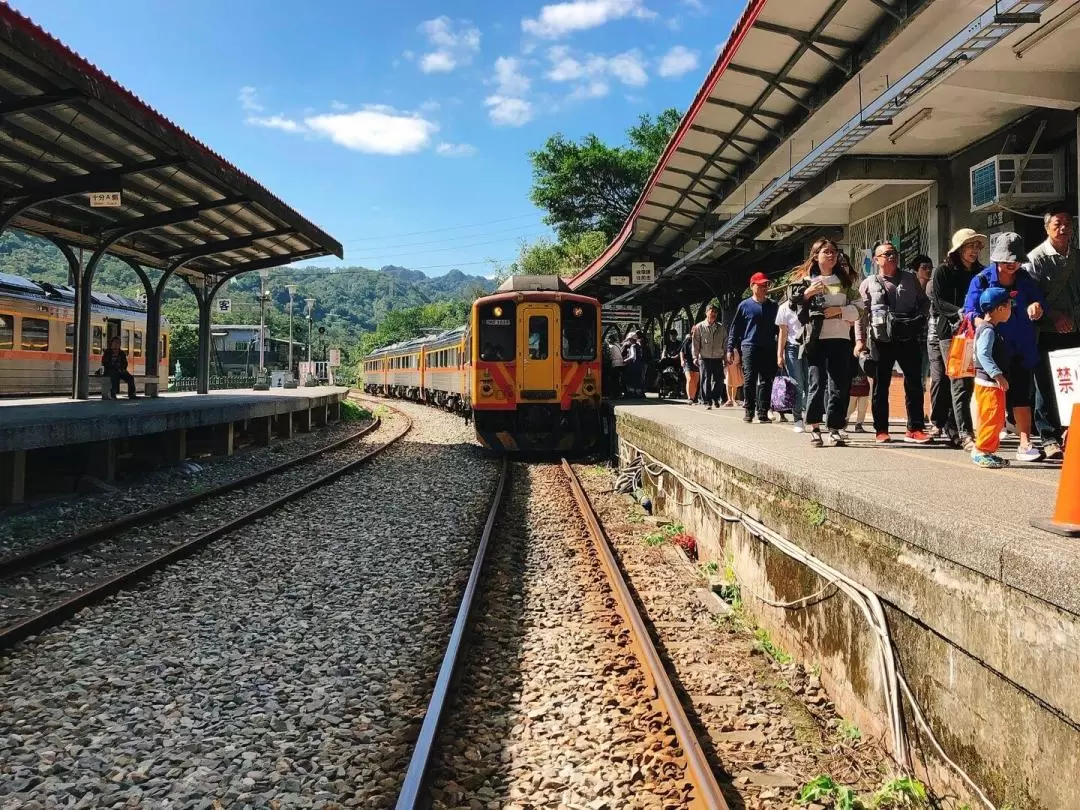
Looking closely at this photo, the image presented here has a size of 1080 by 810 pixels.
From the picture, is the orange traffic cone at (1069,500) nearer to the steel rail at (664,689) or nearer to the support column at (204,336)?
the steel rail at (664,689)

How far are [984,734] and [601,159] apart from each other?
117ft

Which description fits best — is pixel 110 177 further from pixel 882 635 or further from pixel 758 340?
pixel 882 635

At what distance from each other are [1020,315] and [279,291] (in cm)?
14791

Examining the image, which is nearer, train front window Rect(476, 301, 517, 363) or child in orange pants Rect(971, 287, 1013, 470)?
child in orange pants Rect(971, 287, 1013, 470)

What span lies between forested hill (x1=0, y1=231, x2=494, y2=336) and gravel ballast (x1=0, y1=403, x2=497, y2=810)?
54.3 m

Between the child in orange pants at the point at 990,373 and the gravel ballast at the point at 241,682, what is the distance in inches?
133

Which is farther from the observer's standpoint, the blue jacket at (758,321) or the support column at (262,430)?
the support column at (262,430)

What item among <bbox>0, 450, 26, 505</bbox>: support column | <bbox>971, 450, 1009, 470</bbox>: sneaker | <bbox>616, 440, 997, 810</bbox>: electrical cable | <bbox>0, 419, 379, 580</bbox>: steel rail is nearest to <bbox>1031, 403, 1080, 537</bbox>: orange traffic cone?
<bbox>616, 440, 997, 810</bbox>: electrical cable

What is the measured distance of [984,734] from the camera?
2463 mm

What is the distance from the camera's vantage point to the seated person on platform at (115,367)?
47.9 ft

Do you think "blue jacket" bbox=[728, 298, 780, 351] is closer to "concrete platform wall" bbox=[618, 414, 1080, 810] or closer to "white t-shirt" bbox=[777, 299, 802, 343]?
"white t-shirt" bbox=[777, 299, 802, 343]

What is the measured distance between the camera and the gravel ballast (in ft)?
9.75

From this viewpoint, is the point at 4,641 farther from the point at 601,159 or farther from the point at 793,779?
the point at 601,159

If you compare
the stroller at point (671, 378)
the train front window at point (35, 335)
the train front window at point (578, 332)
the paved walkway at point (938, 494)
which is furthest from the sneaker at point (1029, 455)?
the train front window at point (35, 335)
